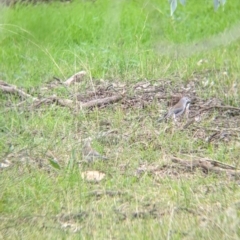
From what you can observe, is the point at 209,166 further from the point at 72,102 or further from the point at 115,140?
the point at 72,102

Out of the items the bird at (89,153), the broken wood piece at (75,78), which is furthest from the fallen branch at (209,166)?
the broken wood piece at (75,78)

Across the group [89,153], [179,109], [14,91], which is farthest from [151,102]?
[89,153]

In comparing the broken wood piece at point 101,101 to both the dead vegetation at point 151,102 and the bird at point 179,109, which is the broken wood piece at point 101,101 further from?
the bird at point 179,109

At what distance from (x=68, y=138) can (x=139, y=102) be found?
1.12 meters

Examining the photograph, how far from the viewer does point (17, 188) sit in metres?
4.36

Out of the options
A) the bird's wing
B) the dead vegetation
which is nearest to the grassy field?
the dead vegetation

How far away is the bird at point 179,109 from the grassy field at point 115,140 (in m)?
0.10

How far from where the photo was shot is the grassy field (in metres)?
3.88

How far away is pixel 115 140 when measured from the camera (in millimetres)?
5258

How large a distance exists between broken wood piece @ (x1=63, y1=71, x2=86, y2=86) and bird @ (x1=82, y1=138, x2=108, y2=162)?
1799mm

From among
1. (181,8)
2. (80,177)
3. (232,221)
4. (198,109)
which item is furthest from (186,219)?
(181,8)

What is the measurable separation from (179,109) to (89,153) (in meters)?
1.19

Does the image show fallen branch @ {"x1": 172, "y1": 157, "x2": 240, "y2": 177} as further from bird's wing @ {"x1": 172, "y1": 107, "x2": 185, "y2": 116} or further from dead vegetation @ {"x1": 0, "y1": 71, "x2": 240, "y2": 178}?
bird's wing @ {"x1": 172, "y1": 107, "x2": 185, "y2": 116}

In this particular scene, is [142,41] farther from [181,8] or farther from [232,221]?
[232,221]
